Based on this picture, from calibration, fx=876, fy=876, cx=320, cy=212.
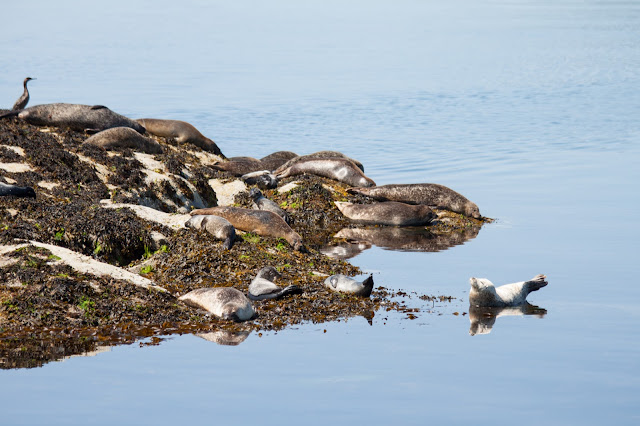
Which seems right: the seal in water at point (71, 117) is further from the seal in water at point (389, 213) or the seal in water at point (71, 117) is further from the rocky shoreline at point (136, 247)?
the seal in water at point (389, 213)

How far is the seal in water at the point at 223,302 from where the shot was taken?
28.7 feet

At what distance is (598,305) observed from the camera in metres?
9.66

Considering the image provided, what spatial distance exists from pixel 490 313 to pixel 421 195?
21.9 feet

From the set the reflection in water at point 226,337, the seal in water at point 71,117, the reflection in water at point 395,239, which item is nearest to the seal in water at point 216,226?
the reflection in water at point 395,239

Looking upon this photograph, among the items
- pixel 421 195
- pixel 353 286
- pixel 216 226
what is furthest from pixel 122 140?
pixel 353 286

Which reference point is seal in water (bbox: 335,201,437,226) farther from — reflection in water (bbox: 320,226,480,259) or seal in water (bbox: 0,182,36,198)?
seal in water (bbox: 0,182,36,198)

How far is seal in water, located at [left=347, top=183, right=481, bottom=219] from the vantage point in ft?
51.5

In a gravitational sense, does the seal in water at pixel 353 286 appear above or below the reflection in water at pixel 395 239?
below

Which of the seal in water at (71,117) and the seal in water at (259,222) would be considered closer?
the seal in water at (259,222)

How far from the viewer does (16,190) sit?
11.9 m

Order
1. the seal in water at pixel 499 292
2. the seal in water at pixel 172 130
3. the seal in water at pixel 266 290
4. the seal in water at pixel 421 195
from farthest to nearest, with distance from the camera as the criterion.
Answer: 1. the seal in water at pixel 172 130
2. the seal in water at pixel 421 195
3. the seal in water at pixel 499 292
4. the seal in water at pixel 266 290

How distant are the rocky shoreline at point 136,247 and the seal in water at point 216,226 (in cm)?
12

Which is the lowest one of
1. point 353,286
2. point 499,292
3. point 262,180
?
point 353,286

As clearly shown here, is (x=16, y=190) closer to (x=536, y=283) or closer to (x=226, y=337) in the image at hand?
(x=226, y=337)
